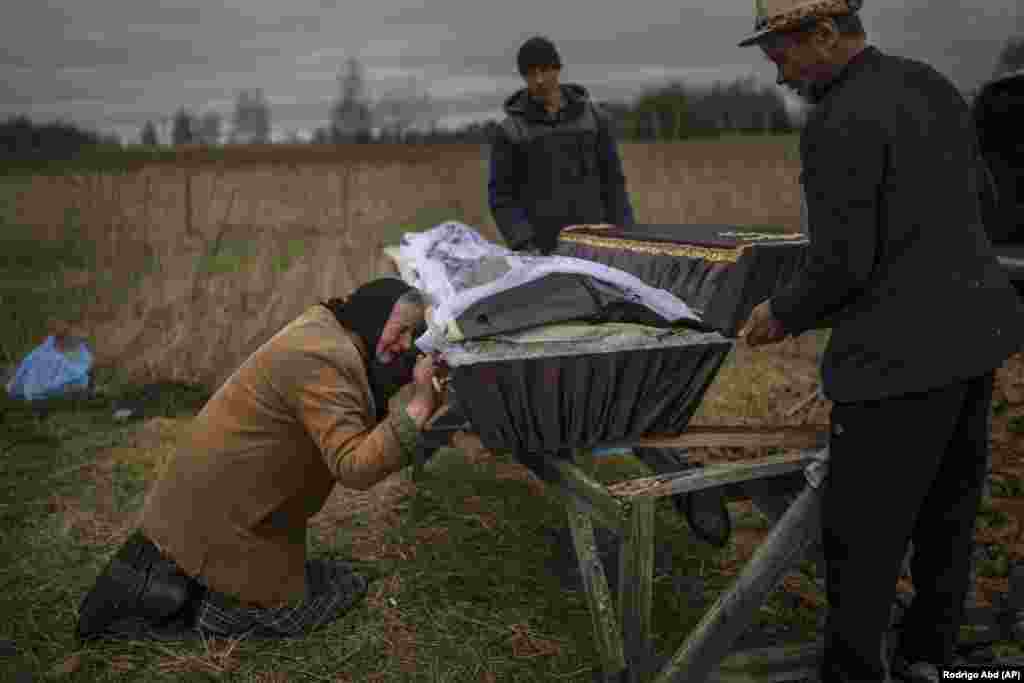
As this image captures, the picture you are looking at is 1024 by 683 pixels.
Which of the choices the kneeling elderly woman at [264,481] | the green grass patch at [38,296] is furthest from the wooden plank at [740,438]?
the green grass patch at [38,296]

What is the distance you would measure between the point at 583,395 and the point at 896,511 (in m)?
0.92

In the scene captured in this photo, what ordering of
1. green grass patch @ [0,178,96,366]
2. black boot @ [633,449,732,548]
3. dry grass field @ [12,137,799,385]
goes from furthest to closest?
1. green grass patch @ [0,178,96,366]
2. dry grass field @ [12,137,799,385]
3. black boot @ [633,449,732,548]

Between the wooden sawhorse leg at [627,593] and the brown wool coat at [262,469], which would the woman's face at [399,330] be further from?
the wooden sawhorse leg at [627,593]

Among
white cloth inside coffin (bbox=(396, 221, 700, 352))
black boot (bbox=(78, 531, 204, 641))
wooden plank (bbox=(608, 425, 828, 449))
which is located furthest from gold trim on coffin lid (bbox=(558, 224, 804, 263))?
black boot (bbox=(78, 531, 204, 641))

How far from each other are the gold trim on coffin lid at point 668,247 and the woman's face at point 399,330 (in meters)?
0.96

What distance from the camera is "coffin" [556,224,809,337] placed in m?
2.85

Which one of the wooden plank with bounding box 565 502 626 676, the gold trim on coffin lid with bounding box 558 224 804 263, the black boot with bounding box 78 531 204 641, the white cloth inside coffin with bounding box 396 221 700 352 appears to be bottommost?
the black boot with bounding box 78 531 204 641

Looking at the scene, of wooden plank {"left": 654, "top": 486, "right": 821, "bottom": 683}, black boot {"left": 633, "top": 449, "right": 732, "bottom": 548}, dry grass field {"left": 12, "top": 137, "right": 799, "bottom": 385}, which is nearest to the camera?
wooden plank {"left": 654, "top": 486, "right": 821, "bottom": 683}

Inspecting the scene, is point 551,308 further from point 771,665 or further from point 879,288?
point 771,665

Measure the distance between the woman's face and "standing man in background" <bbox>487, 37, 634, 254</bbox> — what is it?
2094 millimetres

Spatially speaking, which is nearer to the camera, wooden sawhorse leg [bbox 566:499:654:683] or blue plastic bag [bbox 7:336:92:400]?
wooden sawhorse leg [bbox 566:499:654:683]

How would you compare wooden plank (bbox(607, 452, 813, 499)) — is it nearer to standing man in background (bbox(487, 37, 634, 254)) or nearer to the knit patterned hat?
the knit patterned hat

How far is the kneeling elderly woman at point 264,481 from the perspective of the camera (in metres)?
2.90

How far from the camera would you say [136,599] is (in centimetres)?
324
